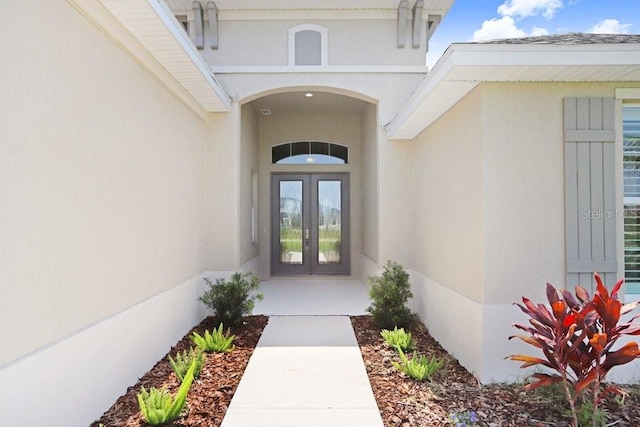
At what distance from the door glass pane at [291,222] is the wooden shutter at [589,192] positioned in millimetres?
7693

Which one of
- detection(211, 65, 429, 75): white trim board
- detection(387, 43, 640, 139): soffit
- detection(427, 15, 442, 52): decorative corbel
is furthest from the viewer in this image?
detection(427, 15, 442, 52): decorative corbel

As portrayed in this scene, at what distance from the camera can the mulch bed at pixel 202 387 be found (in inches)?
134

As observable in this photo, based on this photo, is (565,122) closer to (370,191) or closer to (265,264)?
(370,191)

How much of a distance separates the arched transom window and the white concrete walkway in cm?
598

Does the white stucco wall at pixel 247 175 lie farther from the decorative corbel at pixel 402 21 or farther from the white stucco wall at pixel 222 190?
the decorative corbel at pixel 402 21


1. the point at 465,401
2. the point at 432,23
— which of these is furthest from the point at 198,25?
the point at 465,401

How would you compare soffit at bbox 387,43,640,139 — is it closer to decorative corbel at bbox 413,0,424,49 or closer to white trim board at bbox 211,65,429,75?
white trim board at bbox 211,65,429,75

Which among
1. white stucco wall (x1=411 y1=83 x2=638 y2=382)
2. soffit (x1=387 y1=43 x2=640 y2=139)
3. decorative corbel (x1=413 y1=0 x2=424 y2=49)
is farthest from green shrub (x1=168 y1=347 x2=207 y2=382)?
decorative corbel (x1=413 y1=0 x2=424 y2=49)

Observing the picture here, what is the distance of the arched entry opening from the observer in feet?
36.2

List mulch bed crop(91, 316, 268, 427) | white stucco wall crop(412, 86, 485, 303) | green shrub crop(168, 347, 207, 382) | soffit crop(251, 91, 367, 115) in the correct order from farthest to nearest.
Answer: soffit crop(251, 91, 367, 115) → white stucco wall crop(412, 86, 485, 303) → green shrub crop(168, 347, 207, 382) → mulch bed crop(91, 316, 268, 427)

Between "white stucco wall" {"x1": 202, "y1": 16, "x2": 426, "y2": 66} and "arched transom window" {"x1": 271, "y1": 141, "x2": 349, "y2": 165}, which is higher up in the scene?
"white stucco wall" {"x1": 202, "y1": 16, "x2": 426, "y2": 66}

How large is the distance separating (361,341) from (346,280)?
5.11m

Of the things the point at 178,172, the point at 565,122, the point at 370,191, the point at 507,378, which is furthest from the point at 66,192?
the point at 370,191

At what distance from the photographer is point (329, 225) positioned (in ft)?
36.9
